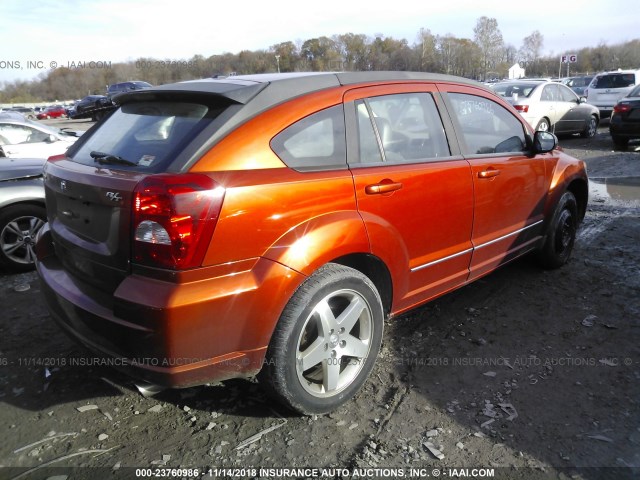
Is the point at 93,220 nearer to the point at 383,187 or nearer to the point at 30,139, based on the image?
the point at 383,187

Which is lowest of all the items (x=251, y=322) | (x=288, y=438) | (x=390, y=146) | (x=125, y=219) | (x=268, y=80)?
(x=288, y=438)

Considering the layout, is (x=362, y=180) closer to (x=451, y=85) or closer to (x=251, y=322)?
(x=251, y=322)

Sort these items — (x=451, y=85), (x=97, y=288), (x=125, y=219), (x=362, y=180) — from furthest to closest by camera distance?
1. (x=451, y=85)
2. (x=362, y=180)
3. (x=97, y=288)
4. (x=125, y=219)

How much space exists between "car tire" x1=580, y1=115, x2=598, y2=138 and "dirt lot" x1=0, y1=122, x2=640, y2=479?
451 inches

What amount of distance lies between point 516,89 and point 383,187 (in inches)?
451

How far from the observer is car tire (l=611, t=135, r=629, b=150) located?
11758mm

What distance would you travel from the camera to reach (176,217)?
6.91ft

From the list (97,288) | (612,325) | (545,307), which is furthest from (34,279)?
(612,325)

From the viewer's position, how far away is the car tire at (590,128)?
13.8 metres

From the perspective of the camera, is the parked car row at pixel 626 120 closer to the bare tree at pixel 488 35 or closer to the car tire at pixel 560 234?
the car tire at pixel 560 234

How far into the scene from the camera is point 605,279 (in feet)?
14.5

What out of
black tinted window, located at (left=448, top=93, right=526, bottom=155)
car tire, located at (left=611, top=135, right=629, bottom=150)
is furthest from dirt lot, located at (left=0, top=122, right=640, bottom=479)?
car tire, located at (left=611, top=135, right=629, bottom=150)

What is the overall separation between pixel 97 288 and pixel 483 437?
2.04 meters

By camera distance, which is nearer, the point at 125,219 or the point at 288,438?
the point at 125,219
